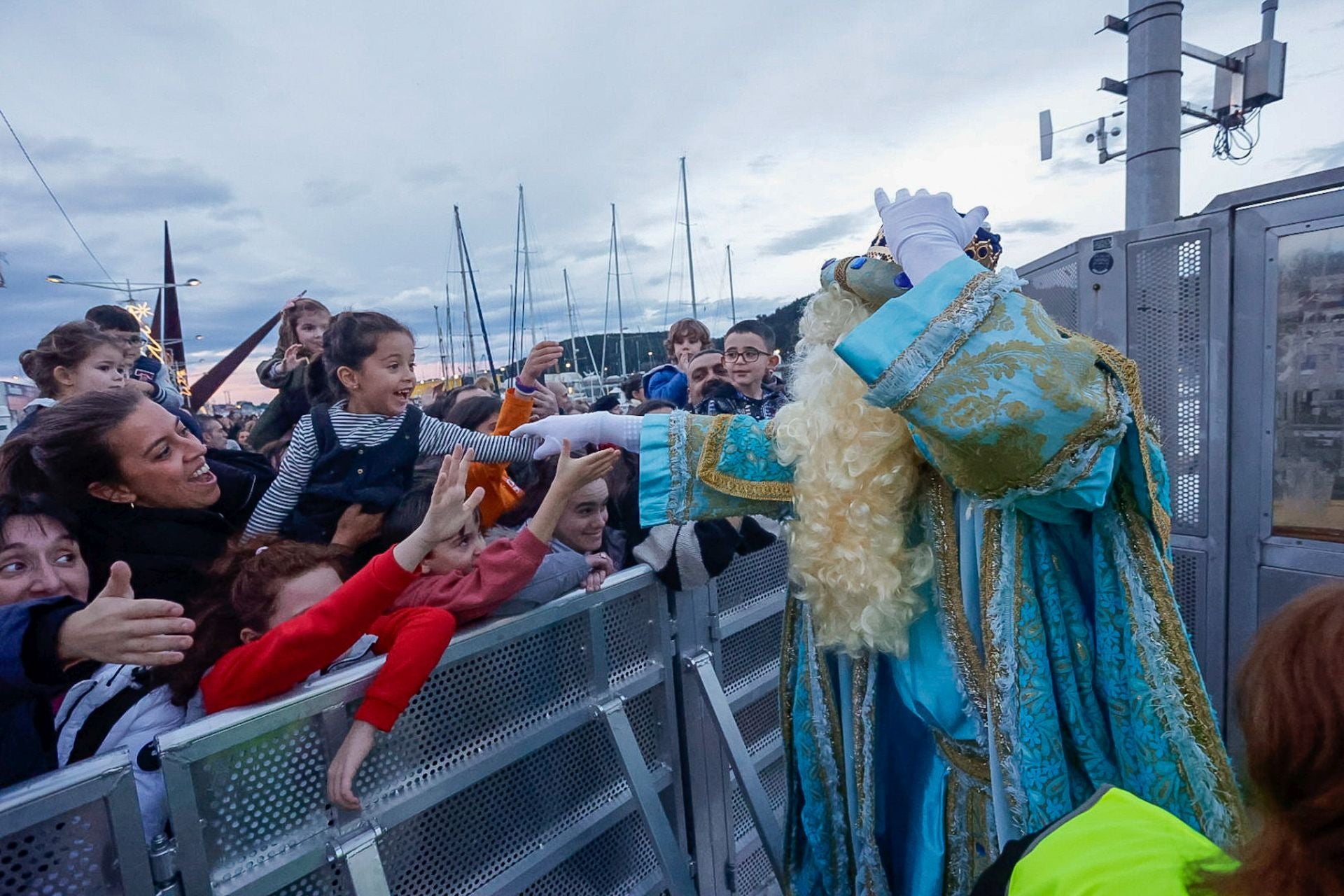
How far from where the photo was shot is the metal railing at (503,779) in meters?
1.07

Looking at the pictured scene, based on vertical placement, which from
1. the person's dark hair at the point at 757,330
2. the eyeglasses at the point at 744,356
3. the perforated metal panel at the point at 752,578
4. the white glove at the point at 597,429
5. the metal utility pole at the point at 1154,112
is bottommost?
the perforated metal panel at the point at 752,578

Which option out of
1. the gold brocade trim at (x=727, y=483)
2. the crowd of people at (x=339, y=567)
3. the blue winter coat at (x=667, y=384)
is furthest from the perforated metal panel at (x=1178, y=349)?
the blue winter coat at (x=667, y=384)

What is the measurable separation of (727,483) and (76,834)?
1209 millimetres

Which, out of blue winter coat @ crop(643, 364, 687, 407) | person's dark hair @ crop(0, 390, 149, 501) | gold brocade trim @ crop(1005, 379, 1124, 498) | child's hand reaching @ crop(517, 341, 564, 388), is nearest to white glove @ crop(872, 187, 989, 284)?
gold brocade trim @ crop(1005, 379, 1124, 498)

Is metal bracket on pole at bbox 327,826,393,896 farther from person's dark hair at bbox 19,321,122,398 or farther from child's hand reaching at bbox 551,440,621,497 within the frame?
person's dark hair at bbox 19,321,122,398

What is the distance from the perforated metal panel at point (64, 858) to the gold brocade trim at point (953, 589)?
142 centimetres

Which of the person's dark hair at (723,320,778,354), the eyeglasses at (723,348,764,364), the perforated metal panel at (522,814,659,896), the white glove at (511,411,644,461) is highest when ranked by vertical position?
the person's dark hair at (723,320,778,354)

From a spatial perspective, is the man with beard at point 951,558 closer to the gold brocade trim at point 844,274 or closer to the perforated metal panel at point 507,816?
the gold brocade trim at point 844,274

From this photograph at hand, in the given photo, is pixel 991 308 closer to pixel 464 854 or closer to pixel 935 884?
pixel 935 884

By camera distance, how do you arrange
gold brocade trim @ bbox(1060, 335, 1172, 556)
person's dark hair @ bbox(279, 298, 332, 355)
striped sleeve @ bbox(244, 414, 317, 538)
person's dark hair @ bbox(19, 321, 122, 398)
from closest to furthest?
1. gold brocade trim @ bbox(1060, 335, 1172, 556)
2. striped sleeve @ bbox(244, 414, 317, 538)
3. person's dark hair @ bbox(19, 321, 122, 398)
4. person's dark hair @ bbox(279, 298, 332, 355)

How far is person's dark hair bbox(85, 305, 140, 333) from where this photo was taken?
3.01 metres

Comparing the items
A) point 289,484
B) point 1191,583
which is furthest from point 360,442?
point 1191,583

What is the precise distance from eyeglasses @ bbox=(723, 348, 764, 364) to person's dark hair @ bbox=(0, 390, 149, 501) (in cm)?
292

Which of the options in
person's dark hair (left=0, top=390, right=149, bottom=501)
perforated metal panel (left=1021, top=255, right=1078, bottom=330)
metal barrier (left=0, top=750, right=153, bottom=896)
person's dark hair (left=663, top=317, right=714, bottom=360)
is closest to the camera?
metal barrier (left=0, top=750, right=153, bottom=896)
